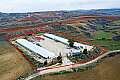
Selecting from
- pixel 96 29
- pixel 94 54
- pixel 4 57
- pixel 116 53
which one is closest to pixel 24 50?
pixel 4 57

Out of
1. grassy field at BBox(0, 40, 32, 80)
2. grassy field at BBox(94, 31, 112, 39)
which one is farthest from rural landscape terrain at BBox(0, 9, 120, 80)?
grassy field at BBox(94, 31, 112, 39)

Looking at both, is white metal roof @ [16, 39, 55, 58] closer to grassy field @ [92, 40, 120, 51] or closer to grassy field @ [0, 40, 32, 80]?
grassy field @ [0, 40, 32, 80]

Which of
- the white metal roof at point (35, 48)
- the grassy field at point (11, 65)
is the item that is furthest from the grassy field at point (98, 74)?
the white metal roof at point (35, 48)

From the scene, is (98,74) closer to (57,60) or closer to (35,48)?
(57,60)

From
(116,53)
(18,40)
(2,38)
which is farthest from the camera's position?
(2,38)

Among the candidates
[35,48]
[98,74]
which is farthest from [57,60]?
[35,48]

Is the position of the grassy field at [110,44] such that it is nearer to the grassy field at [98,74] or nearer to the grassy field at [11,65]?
the grassy field at [98,74]

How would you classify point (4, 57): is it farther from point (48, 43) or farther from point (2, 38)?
point (2, 38)
